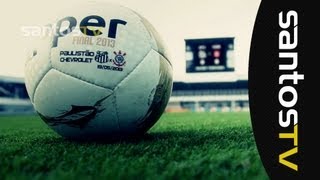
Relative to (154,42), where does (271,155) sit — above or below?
below

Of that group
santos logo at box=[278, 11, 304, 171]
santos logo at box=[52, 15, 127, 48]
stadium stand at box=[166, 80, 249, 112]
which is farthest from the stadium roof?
santos logo at box=[278, 11, 304, 171]

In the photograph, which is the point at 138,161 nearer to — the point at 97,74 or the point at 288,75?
the point at 97,74

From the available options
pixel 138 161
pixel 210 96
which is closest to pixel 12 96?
pixel 210 96

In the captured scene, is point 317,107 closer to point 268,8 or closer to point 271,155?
point 271,155

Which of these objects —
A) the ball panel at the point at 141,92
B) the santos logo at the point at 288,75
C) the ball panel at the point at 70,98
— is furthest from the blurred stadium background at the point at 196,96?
the santos logo at the point at 288,75

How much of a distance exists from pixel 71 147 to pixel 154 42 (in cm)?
110

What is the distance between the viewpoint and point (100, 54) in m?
2.88

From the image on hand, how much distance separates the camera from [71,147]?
9.97ft

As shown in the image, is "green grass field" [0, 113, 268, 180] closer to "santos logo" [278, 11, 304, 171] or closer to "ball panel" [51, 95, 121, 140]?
"ball panel" [51, 95, 121, 140]

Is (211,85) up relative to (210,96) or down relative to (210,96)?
up

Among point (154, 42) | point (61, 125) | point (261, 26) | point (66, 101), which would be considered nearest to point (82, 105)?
point (66, 101)

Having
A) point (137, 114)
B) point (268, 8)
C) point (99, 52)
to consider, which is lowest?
point (137, 114)

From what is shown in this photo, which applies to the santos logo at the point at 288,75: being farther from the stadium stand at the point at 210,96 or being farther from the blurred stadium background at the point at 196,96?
the stadium stand at the point at 210,96

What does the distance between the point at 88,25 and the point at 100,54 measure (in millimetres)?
273
